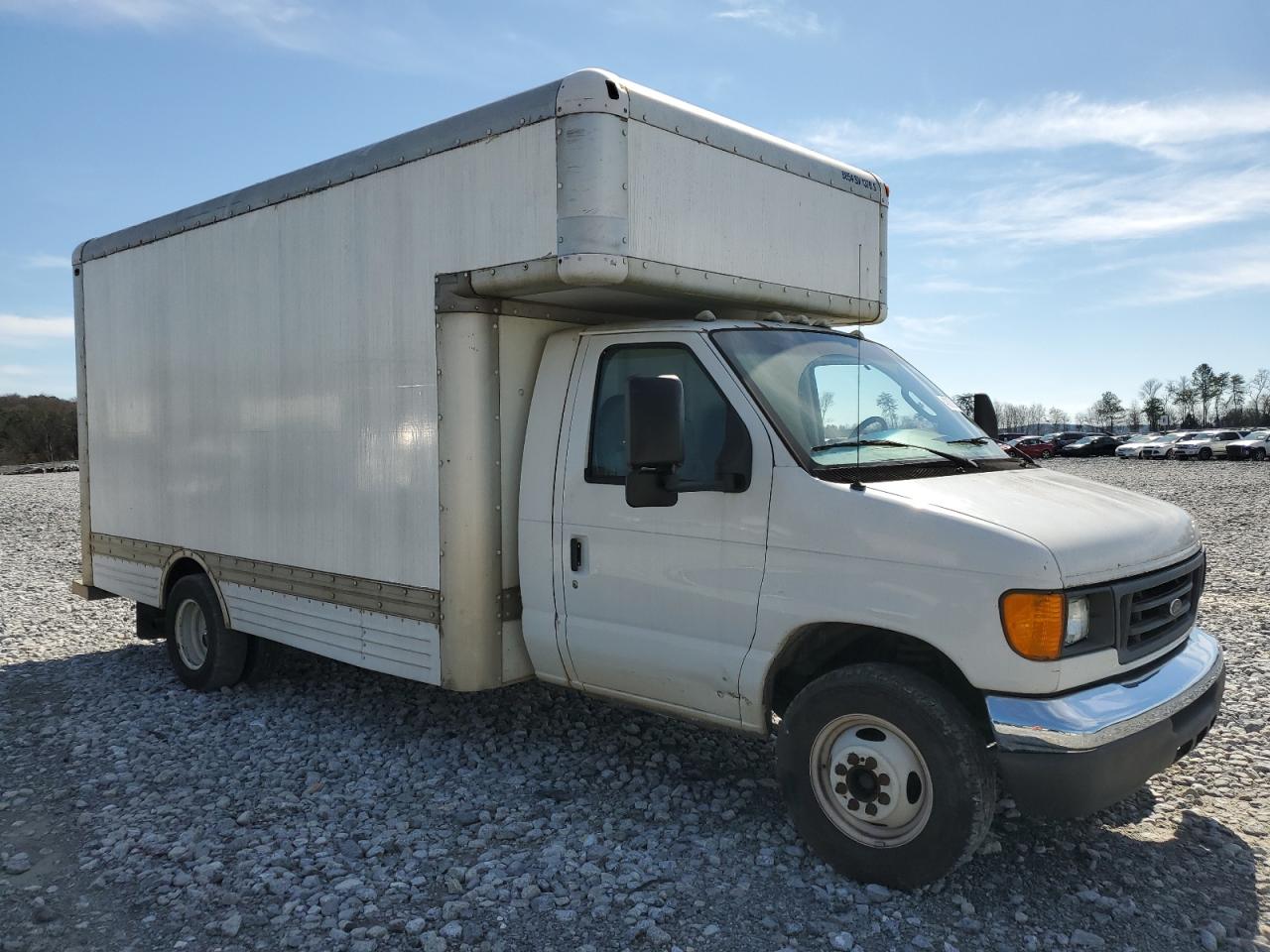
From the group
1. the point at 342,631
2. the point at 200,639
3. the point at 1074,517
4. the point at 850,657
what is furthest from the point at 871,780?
the point at 200,639

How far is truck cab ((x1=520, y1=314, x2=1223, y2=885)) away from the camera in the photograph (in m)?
3.44

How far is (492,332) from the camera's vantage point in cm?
497

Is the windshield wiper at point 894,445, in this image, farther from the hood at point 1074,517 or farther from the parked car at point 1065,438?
the parked car at point 1065,438

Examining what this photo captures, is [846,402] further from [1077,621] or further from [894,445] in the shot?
→ [1077,621]

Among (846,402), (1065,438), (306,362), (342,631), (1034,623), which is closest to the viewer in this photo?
(1034,623)

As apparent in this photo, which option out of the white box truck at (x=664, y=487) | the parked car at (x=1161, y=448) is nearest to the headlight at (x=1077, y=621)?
the white box truck at (x=664, y=487)

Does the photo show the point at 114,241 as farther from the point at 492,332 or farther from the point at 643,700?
the point at 643,700

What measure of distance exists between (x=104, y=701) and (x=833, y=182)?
5.94m

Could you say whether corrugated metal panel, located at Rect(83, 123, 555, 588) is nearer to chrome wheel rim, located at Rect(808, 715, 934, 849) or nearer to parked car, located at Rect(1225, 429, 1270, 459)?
chrome wheel rim, located at Rect(808, 715, 934, 849)

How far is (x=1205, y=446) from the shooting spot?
44500 millimetres

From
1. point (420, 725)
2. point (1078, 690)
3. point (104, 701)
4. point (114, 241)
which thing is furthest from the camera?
point (114, 241)

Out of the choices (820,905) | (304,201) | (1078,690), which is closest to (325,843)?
(820,905)

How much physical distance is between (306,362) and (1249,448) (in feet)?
152

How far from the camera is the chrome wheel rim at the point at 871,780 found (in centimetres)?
368
